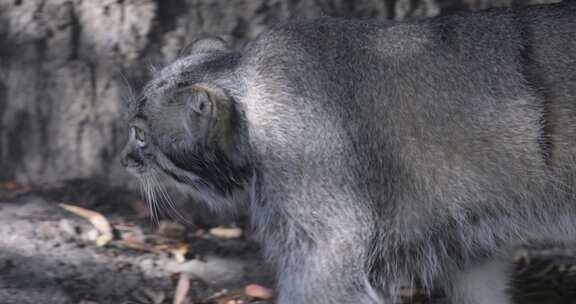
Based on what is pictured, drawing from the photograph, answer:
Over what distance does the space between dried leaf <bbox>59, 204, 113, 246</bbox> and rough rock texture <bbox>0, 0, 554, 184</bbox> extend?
13.1 inches

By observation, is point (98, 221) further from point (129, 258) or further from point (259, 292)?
point (259, 292)

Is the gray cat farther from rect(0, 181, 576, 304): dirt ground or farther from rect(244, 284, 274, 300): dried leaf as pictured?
rect(0, 181, 576, 304): dirt ground

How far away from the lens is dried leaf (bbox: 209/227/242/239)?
603cm

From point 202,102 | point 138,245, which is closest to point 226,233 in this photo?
point 138,245

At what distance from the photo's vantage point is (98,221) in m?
5.69

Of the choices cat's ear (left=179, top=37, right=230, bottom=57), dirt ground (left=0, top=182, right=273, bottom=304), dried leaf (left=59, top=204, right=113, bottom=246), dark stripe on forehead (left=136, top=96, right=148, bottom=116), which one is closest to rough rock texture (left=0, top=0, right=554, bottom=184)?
dirt ground (left=0, top=182, right=273, bottom=304)

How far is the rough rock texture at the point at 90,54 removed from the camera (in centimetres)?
575

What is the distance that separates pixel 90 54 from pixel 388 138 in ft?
7.58

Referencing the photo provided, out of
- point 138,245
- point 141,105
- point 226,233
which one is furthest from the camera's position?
point 226,233

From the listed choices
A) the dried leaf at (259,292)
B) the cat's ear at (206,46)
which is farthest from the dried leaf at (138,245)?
the cat's ear at (206,46)

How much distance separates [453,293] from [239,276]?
1.27 m

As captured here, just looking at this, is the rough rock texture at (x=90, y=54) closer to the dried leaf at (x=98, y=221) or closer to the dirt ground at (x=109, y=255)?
the dirt ground at (x=109, y=255)

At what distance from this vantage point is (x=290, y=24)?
185 inches

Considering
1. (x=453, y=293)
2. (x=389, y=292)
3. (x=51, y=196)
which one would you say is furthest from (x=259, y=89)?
(x=51, y=196)
